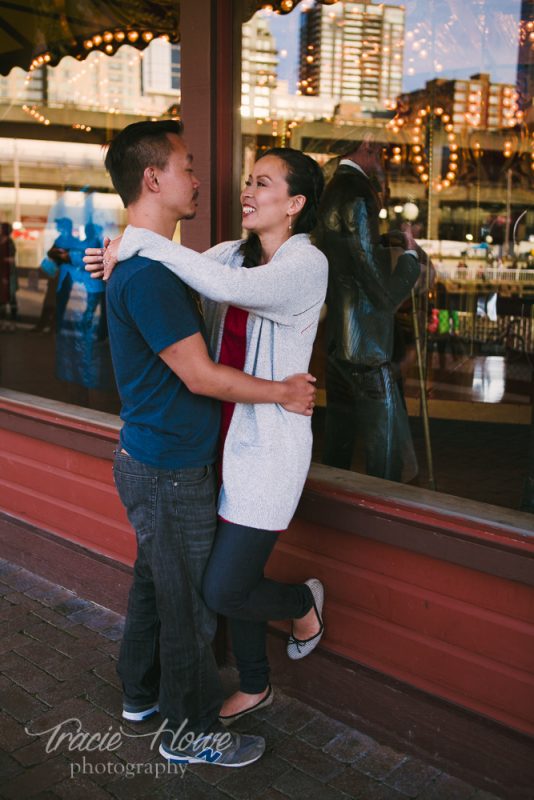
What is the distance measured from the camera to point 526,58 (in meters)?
8.14

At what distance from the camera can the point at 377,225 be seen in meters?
3.79

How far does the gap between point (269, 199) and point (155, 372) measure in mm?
618

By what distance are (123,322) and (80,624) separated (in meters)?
1.78

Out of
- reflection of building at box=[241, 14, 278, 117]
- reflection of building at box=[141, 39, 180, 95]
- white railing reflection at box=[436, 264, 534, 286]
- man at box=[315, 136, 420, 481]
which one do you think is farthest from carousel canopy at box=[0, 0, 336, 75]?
white railing reflection at box=[436, 264, 534, 286]

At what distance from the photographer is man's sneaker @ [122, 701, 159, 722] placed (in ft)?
9.41

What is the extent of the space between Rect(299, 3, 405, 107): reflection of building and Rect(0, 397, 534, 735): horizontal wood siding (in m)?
6.00

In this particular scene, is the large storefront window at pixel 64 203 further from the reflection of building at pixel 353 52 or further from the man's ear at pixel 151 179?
the reflection of building at pixel 353 52

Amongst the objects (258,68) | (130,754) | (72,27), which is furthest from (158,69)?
(130,754)

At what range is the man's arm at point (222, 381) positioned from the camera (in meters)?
2.30

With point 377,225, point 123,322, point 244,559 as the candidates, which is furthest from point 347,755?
point 377,225

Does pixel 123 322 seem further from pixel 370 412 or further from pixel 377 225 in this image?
pixel 377 225

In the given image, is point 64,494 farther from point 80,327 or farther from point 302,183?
point 80,327

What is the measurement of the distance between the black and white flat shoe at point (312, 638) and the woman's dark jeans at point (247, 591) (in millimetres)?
51

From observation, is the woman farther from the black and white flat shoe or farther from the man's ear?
the black and white flat shoe
